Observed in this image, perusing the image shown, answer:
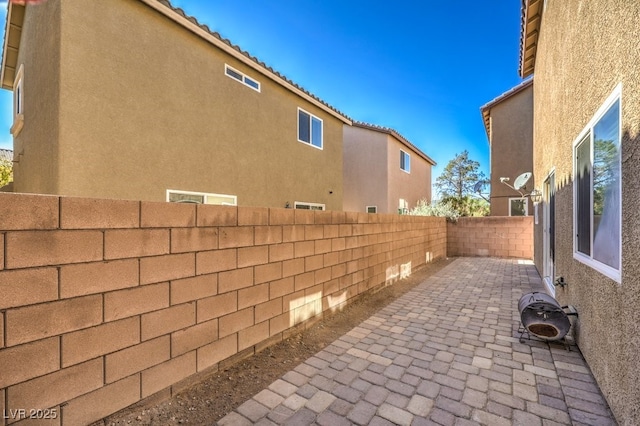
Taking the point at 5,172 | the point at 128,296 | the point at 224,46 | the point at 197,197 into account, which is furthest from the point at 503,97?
the point at 5,172

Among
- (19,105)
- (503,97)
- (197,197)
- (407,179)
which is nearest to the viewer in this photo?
(197,197)

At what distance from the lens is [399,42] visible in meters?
14.3

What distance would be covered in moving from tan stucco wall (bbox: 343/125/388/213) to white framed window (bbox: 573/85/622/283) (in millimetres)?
11891

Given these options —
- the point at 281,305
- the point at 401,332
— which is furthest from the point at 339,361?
the point at 401,332

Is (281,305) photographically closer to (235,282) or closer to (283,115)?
(235,282)

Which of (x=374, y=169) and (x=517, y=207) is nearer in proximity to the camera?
(x=517, y=207)

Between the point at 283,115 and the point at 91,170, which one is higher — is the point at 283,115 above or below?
above

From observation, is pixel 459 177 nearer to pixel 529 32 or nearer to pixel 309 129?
pixel 529 32

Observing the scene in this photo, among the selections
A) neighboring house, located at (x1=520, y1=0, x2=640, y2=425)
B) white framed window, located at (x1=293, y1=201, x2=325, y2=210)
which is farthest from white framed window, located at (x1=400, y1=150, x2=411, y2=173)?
neighboring house, located at (x1=520, y1=0, x2=640, y2=425)

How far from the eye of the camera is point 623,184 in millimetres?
2117

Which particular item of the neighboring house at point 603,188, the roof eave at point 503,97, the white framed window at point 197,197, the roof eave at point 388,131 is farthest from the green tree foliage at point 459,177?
the neighboring house at point 603,188

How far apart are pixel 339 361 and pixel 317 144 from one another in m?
9.18

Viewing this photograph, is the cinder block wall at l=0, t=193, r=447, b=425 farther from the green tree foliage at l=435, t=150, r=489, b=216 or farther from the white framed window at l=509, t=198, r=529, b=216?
the green tree foliage at l=435, t=150, r=489, b=216

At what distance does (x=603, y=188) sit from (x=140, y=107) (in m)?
7.31
